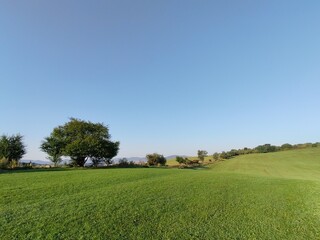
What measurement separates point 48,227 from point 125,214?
6.54 ft

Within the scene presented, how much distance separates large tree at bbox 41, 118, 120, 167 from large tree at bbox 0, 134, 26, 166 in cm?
304

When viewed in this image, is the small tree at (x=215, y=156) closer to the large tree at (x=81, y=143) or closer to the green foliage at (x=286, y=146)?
the green foliage at (x=286, y=146)

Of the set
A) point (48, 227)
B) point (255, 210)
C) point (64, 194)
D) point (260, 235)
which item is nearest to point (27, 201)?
point (64, 194)

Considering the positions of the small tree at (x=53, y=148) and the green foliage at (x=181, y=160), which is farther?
the green foliage at (x=181, y=160)

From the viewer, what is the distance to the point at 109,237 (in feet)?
16.4

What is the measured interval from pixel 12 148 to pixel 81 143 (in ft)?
31.4

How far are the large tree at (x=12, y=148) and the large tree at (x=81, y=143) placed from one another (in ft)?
9.96

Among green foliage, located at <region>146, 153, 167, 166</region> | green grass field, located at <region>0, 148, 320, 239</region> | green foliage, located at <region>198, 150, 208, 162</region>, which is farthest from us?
green foliage, located at <region>198, 150, 208, 162</region>

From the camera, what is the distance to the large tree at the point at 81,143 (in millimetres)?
32250

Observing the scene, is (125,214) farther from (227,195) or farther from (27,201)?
(227,195)

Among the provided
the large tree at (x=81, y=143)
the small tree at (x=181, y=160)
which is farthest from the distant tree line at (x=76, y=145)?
the small tree at (x=181, y=160)

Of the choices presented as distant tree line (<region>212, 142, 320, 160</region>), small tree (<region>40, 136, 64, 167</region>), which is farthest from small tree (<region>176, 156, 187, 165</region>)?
small tree (<region>40, 136, 64, 167</region>)

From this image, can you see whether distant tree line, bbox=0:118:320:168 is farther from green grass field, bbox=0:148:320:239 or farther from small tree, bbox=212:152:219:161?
small tree, bbox=212:152:219:161

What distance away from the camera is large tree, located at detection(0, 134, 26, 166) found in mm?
31219
